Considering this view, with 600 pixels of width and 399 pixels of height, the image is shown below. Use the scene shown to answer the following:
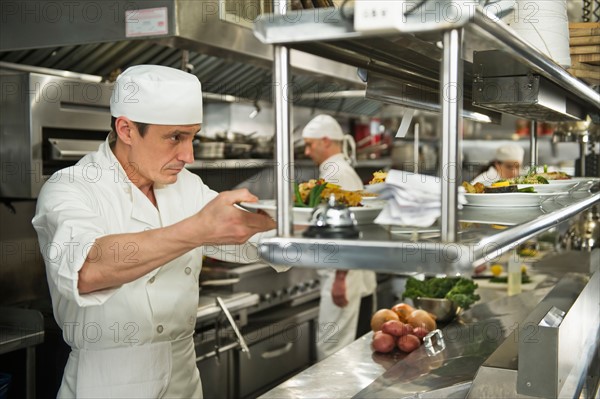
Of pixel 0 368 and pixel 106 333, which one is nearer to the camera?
pixel 106 333

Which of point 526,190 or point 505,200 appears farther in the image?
point 526,190

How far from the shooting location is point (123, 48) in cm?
399

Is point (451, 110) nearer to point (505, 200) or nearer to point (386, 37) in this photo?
point (386, 37)

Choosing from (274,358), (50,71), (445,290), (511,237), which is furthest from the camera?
(274,358)

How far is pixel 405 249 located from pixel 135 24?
189cm

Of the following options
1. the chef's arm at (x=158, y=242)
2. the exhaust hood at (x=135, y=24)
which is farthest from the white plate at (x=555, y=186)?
the exhaust hood at (x=135, y=24)

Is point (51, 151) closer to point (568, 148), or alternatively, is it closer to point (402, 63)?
point (402, 63)

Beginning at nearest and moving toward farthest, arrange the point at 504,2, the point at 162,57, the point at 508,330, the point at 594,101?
the point at 504,2 → the point at 594,101 → the point at 508,330 → the point at 162,57

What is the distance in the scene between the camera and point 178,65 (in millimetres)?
4461

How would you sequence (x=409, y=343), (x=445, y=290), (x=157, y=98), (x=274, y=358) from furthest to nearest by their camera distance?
(x=274, y=358) → (x=445, y=290) → (x=409, y=343) → (x=157, y=98)

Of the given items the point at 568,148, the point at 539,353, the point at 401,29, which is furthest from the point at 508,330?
the point at 568,148

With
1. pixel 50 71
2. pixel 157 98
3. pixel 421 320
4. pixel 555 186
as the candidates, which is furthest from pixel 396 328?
pixel 50 71

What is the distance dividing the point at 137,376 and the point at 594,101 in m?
1.79

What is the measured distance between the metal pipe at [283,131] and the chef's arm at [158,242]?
1.04 feet
